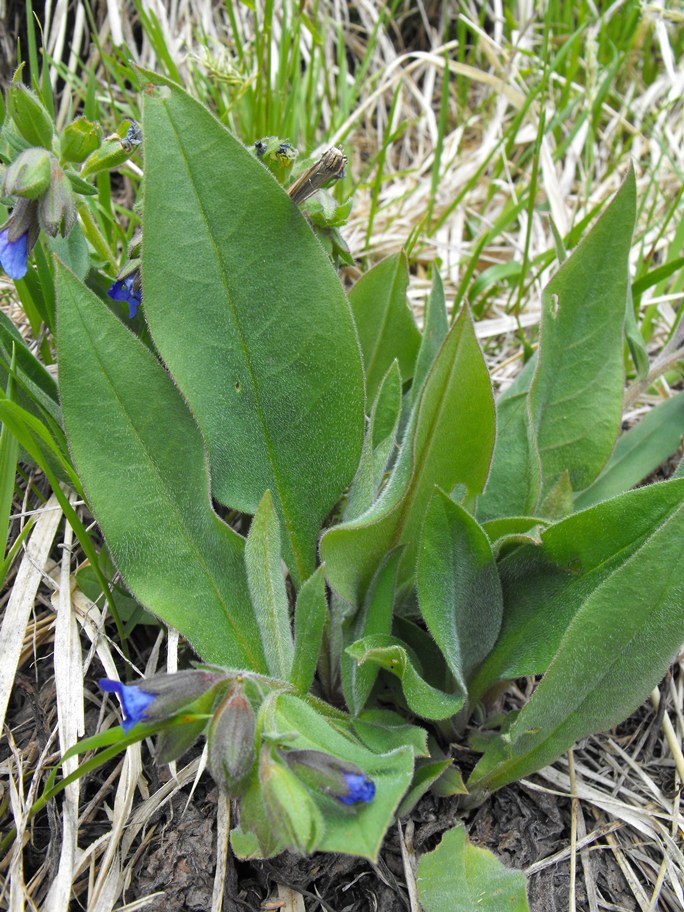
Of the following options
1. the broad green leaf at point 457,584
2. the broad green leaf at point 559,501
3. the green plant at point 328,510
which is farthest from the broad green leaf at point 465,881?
the broad green leaf at point 559,501

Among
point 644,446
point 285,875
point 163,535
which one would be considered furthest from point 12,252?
point 644,446

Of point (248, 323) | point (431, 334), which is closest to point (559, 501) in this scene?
point (431, 334)

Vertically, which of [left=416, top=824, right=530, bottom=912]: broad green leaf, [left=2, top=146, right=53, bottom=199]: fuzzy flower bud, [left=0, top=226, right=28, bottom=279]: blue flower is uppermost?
[left=2, top=146, right=53, bottom=199]: fuzzy flower bud

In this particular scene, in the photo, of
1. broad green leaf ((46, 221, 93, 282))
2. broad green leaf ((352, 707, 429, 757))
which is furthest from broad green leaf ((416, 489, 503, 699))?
broad green leaf ((46, 221, 93, 282))

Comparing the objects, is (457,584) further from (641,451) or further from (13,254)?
(13,254)

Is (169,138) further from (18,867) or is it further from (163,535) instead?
(18,867)

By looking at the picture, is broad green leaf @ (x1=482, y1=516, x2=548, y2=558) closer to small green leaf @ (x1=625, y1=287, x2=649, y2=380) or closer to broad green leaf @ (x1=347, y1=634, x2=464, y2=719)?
broad green leaf @ (x1=347, y1=634, x2=464, y2=719)
